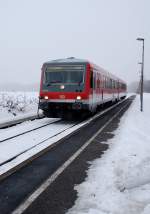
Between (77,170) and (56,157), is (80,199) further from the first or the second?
(56,157)

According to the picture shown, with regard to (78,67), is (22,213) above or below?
below

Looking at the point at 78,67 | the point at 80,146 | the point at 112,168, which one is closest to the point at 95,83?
the point at 78,67

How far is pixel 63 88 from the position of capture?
1652cm

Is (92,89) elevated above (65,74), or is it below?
below

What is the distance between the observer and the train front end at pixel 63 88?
53.5 feet

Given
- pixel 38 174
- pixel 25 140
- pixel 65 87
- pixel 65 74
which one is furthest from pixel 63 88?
pixel 38 174

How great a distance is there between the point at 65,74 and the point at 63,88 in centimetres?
73

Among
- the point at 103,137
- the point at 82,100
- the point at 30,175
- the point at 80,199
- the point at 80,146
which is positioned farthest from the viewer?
the point at 82,100

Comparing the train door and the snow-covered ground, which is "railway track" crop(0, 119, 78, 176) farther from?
the train door

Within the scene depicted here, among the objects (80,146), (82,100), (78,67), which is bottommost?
(80,146)

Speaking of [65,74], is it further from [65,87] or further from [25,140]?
[25,140]

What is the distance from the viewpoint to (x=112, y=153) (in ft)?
28.5

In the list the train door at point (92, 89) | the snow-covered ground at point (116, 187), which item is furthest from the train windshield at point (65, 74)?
the snow-covered ground at point (116, 187)

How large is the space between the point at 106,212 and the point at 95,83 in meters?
14.3
